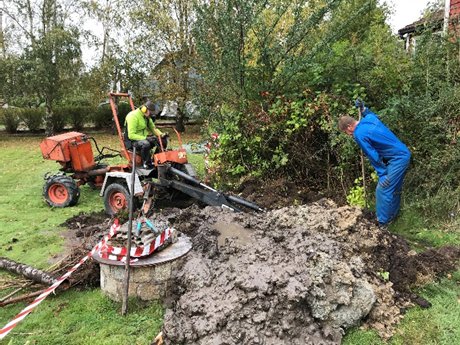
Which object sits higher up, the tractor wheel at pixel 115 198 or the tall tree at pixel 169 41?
the tall tree at pixel 169 41

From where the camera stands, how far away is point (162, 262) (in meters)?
4.29

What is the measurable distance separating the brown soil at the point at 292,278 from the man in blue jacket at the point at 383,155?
2.61ft

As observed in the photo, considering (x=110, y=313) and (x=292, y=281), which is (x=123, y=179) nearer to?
(x=110, y=313)

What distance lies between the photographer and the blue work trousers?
5.67 metres

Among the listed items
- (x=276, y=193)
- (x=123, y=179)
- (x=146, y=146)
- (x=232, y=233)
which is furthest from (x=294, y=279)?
(x=123, y=179)

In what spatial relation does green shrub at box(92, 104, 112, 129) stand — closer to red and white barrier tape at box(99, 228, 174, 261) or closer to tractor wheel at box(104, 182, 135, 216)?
tractor wheel at box(104, 182, 135, 216)

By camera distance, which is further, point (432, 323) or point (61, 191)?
point (61, 191)

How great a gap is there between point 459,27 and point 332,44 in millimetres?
2029

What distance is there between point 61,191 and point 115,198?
1.69 meters

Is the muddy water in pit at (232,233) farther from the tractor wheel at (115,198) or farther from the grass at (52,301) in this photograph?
the tractor wheel at (115,198)

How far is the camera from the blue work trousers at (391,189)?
18.6 ft

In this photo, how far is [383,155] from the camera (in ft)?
18.9

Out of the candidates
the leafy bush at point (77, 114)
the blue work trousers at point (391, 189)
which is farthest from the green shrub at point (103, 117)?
the blue work trousers at point (391, 189)

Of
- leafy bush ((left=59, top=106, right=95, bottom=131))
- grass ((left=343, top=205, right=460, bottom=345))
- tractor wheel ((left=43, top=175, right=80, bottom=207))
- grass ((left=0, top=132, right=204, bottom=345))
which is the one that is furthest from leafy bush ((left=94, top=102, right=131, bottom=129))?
grass ((left=343, top=205, right=460, bottom=345))
